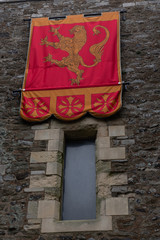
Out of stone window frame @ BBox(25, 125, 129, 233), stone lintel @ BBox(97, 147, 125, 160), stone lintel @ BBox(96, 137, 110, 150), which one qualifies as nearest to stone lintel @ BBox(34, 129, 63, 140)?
stone window frame @ BBox(25, 125, 129, 233)

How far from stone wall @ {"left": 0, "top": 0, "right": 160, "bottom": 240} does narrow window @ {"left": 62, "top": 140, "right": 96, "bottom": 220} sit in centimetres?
35

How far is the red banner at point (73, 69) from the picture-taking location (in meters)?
5.42

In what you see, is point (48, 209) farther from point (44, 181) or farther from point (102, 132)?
point (102, 132)

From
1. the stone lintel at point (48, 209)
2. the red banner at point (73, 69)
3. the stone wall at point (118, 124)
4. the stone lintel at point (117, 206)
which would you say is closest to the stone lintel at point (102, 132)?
the stone wall at point (118, 124)

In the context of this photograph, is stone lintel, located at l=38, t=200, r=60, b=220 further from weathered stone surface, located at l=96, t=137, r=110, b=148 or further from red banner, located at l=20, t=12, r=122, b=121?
red banner, located at l=20, t=12, r=122, b=121

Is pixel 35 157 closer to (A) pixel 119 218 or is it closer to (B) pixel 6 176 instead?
(B) pixel 6 176

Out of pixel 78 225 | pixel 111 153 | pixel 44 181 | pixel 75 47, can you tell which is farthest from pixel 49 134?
pixel 75 47

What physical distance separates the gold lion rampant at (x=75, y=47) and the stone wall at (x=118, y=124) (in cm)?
45

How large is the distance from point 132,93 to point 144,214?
6.53 feet

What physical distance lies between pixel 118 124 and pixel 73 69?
131 cm

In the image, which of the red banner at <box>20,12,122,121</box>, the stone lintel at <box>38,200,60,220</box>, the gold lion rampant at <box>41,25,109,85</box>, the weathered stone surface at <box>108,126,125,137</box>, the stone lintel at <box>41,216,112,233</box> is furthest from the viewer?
the gold lion rampant at <box>41,25,109,85</box>

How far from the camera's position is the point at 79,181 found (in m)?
5.01

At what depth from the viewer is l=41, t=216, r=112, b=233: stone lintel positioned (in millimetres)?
4364

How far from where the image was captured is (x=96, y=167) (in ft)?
16.2
